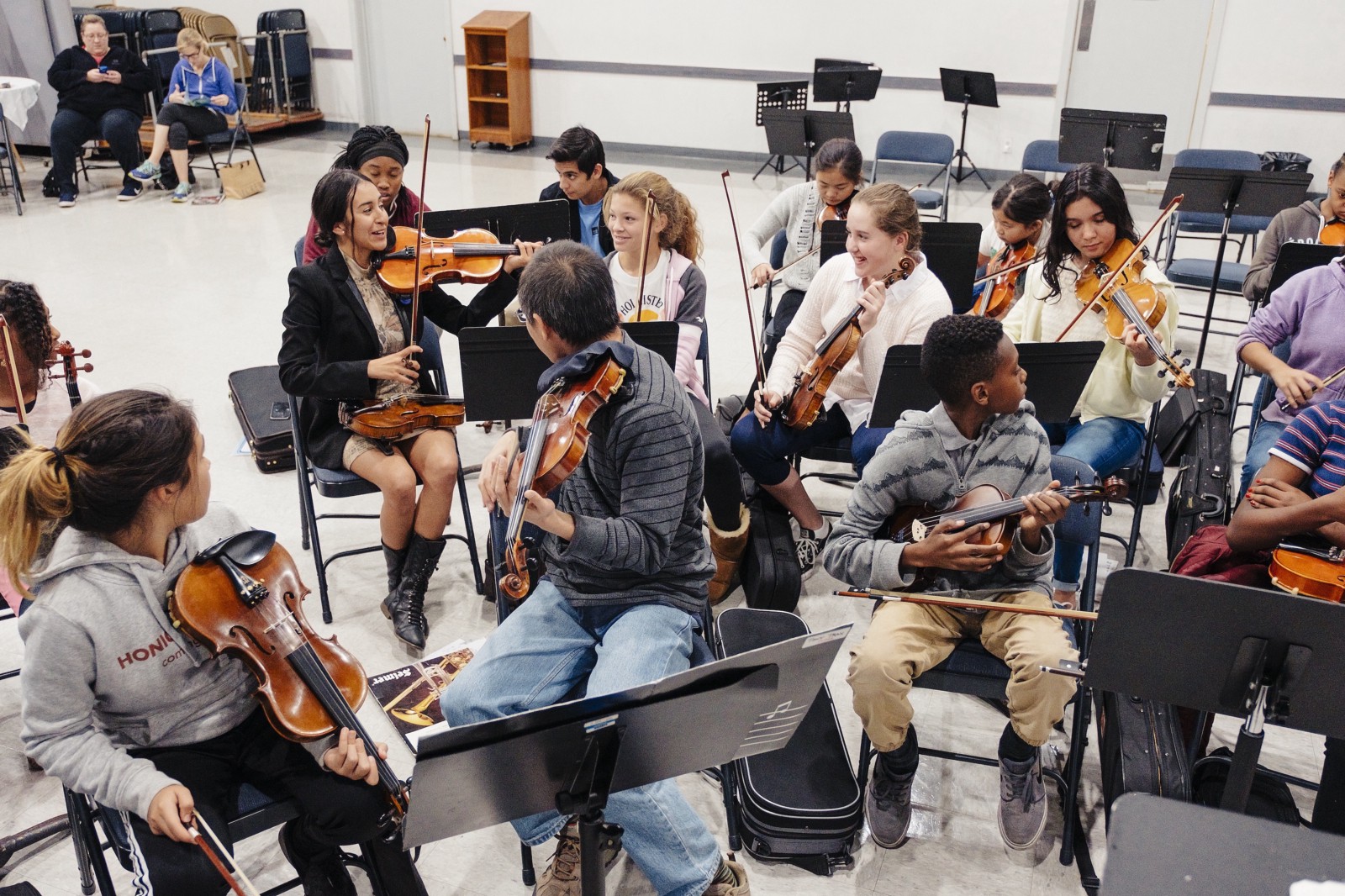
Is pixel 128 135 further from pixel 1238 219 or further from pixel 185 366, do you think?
pixel 1238 219

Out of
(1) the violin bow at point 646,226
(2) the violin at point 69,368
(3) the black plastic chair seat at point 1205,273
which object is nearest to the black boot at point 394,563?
(2) the violin at point 69,368

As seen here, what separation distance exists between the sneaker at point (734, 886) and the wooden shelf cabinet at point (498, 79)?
8.48 m

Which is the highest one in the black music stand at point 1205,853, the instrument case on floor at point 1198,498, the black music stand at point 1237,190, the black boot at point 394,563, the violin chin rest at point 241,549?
the black music stand at point 1237,190

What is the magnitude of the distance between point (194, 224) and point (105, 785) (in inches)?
249

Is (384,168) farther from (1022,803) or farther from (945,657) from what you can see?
(1022,803)

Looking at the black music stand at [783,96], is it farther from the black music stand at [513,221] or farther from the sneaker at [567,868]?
the sneaker at [567,868]

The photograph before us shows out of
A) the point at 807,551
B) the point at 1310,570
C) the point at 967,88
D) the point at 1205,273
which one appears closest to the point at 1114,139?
the point at 1205,273

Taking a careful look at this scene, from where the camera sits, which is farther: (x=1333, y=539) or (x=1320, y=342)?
(x=1320, y=342)

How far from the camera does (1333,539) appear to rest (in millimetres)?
2121

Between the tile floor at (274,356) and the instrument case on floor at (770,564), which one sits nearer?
the tile floor at (274,356)

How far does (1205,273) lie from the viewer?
4.66 m

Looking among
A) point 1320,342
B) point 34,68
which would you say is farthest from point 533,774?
point 34,68

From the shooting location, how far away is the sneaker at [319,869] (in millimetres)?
1949

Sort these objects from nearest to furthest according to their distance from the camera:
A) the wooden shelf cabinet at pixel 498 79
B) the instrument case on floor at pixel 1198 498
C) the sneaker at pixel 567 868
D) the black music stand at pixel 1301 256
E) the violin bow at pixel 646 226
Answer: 1. the sneaker at pixel 567 868
2. the instrument case on floor at pixel 1198 498
3. the violin bow at pixel 646 226
4. the black music stand at pixel 1301 256
5. the wooden shelf cabinet at pixel 498 79
